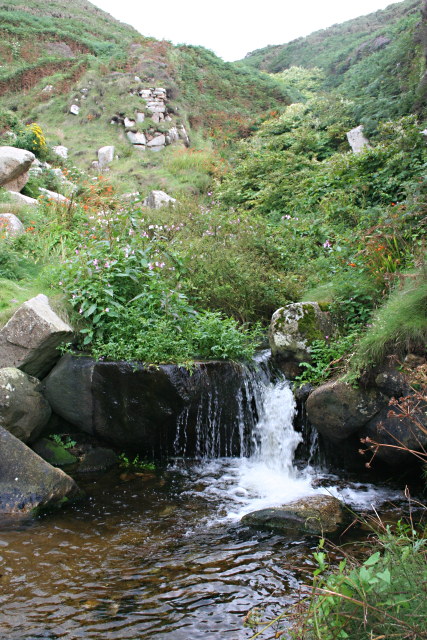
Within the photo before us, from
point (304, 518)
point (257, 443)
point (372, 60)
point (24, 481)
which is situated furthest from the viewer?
point (372, 60)

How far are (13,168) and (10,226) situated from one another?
7.06 feet

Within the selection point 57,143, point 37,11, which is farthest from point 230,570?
point 37,11

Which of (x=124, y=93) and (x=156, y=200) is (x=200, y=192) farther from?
(x=124, y=93)

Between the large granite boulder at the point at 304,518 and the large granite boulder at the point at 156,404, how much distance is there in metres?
1.63

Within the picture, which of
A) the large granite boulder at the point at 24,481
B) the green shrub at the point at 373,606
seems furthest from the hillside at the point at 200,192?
the green shrub at the point at 373,606

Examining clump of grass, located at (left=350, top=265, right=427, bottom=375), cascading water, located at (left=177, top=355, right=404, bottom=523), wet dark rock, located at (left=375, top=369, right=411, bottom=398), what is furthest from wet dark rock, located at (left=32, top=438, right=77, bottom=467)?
wet dark rock, located at (left=375, top=369, right=411, bottom=398)

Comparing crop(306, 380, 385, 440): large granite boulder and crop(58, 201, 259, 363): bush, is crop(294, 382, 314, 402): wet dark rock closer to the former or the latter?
crop(306, 380, 385, 440): large granite boulder

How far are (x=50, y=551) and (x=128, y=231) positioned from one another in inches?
175

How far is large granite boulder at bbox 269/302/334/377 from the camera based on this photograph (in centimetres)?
582

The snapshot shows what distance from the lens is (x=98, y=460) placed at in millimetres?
5633

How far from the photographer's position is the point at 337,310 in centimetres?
597

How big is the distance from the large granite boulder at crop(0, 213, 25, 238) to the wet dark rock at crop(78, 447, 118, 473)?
4.15 metres

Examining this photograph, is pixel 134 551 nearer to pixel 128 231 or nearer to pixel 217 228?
pixel 128 231

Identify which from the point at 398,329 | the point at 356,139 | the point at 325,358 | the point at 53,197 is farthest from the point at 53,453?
the point at 356,139
